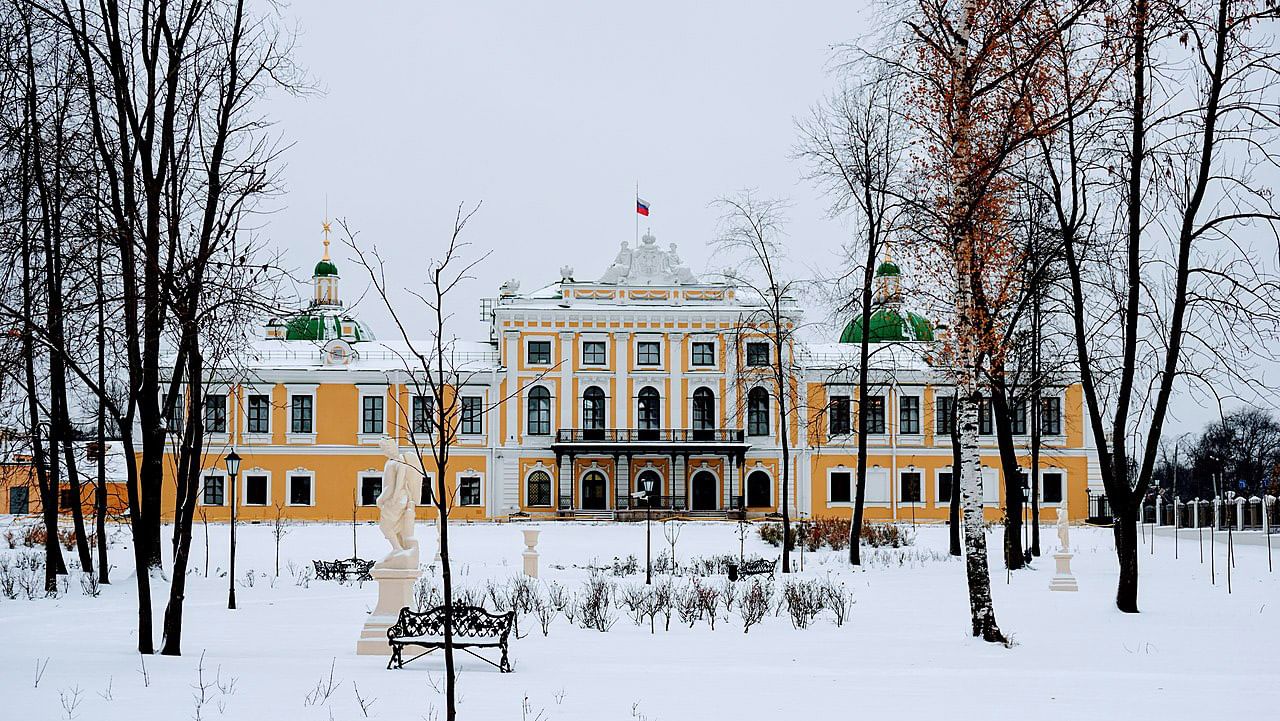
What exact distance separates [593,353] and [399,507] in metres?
31.5

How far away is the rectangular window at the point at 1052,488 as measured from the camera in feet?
142

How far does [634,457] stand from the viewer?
42.7m

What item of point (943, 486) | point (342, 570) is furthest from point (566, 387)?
point (342, 570)

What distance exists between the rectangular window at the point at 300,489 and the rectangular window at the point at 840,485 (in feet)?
58.1

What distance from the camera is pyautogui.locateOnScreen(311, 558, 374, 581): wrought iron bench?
63.3 feet

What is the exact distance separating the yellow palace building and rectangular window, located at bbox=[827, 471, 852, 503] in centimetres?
8

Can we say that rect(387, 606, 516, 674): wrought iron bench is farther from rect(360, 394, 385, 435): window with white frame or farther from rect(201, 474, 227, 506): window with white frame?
rect(201, 474, 227, 506): window with white frame

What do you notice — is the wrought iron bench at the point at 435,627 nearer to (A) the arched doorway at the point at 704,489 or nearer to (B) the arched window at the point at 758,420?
(A) the arched doorway at the point at 704,489

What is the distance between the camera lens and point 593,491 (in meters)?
42.9

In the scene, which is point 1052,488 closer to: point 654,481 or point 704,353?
point 704,353

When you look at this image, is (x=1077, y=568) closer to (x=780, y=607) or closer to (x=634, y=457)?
(x=780, y=607)

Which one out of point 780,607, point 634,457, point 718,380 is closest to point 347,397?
point 634,457

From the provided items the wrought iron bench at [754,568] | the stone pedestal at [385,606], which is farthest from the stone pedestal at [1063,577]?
the stone pedestal at [385,606]

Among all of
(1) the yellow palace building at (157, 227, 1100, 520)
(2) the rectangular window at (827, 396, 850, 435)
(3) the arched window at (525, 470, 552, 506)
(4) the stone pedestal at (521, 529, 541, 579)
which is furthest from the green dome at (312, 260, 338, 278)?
(4) the stone pedestal at (521, 529, 541, 579)
